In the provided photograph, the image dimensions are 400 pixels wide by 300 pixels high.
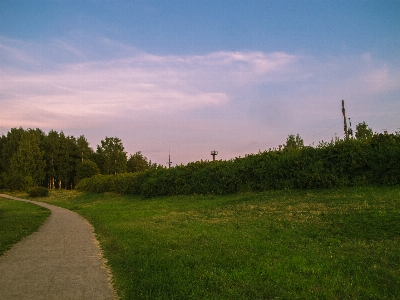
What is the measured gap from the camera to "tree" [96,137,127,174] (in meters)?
74.4

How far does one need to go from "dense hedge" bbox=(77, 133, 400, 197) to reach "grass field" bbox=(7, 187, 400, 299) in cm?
440

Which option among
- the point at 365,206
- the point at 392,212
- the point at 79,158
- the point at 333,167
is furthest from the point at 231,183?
the point at 79,158

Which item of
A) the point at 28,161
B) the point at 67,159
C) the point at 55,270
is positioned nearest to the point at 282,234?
the point at 55,270

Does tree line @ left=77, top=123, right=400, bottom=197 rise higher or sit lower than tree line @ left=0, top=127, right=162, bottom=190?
lower

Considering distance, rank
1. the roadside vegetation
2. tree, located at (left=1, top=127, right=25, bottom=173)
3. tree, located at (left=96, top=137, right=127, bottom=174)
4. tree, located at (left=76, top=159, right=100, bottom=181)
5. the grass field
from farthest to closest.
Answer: tree, located at (left=1, top=127, right=25, bottom=173) → tree, located at (left=96, top=137, right=127, bottom=174) → tree, located at (left=76, top=159, right=100, bottom=181) → the roadside vegetation → the grass field

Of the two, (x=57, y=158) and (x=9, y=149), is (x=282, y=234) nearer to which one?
(x=57, y=158)

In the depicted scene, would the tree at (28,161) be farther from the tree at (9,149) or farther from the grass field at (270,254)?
the grass field at (270,254)

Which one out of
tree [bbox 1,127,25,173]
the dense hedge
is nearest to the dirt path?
the dense hedge

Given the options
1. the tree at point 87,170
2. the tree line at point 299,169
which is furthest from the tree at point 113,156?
the tree line at point 299,169

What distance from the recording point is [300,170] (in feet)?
70.4

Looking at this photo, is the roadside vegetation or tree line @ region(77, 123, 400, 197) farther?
tree line @ region(77, 123, 400, 197)

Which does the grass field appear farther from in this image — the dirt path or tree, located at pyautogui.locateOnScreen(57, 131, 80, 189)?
tree, located at pyautogui.locateOnScreen(57, 131, 80, 189)

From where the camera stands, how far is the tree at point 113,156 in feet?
244

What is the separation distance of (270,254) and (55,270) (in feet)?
16.4
